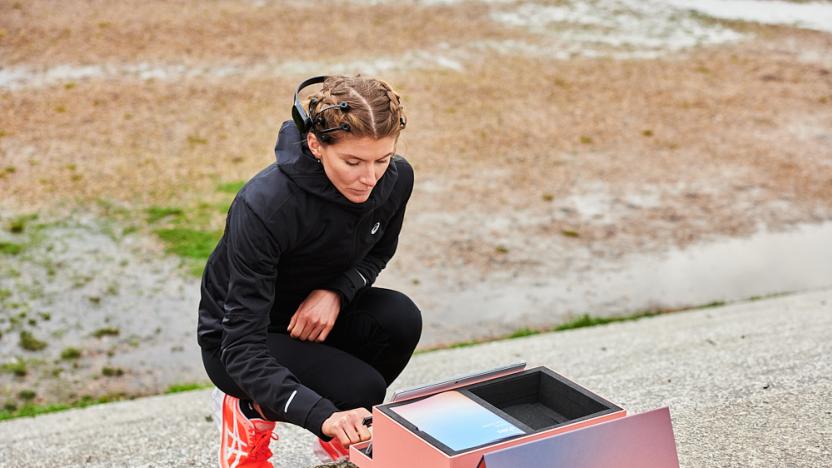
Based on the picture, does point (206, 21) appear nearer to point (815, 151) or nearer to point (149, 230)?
point (149, 230)

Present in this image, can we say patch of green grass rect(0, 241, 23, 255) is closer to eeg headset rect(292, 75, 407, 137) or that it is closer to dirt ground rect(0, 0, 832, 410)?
dirt ground rect(0, 0, 832, 410)

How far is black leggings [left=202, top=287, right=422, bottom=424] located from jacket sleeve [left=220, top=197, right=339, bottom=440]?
18cm

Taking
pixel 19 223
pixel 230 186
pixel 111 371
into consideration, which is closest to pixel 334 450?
pixel 111 371

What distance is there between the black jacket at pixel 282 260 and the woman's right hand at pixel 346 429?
43 mm

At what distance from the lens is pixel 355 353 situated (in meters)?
3.16

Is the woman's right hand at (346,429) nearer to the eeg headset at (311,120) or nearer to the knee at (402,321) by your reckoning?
the knee at (402,321)

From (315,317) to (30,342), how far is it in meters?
4.27

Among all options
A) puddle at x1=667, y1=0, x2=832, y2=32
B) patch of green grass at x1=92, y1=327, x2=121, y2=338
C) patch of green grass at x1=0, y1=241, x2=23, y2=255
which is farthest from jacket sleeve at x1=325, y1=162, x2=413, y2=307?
puddle at x1=667, y1=0, x2=832, y2=32

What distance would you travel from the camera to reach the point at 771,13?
47.8ft

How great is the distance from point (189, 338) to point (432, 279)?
1939mm

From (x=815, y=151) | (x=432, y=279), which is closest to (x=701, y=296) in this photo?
(x=432, y=279)

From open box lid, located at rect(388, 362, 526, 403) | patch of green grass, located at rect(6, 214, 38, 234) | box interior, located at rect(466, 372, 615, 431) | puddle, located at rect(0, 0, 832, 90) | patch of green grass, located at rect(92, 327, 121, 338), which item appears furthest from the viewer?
puddle, located at rect(0, 0, 832, 90)

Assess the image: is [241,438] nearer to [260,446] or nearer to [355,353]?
[260,446]

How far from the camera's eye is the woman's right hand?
249 centimetres
